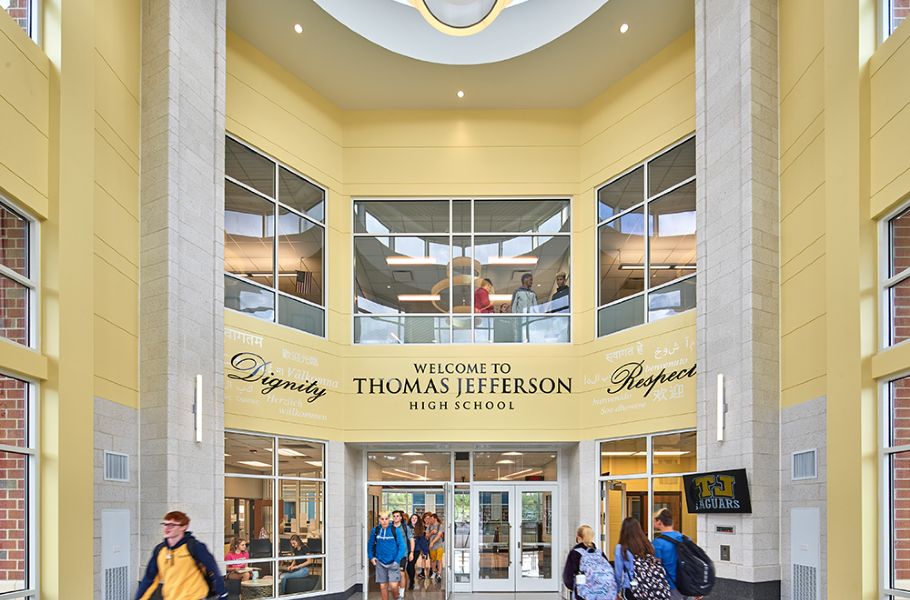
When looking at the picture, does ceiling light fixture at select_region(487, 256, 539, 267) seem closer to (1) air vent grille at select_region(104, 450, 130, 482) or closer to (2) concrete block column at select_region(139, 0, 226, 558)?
(2) concrete block column at select_region(139, 0, 226, 558)

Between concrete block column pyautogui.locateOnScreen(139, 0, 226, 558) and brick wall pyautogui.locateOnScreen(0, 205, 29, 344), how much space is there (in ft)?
8.37

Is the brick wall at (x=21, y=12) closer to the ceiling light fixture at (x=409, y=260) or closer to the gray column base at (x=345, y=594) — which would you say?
the ceiling light fixture at (x=409, y=260)

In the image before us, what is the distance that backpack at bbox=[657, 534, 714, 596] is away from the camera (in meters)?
7.43

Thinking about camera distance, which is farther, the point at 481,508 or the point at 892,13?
the point at 481,508

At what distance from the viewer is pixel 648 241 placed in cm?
1393

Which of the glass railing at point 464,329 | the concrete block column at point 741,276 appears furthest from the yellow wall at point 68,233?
the concrete block column at point 741,276

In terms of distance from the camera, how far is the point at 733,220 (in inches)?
427

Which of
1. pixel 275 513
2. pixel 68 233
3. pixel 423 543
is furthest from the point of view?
pixel 423 543

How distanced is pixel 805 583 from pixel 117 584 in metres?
7.18

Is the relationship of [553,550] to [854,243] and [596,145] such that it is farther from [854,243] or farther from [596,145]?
[854,243]

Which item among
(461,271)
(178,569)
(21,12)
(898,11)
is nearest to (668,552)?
(178,569)

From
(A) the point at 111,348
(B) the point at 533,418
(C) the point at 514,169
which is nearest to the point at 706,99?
(C) the point at 514,169

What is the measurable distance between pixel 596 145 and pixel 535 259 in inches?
88.7

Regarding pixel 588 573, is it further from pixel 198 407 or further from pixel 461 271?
pixel 461 271
